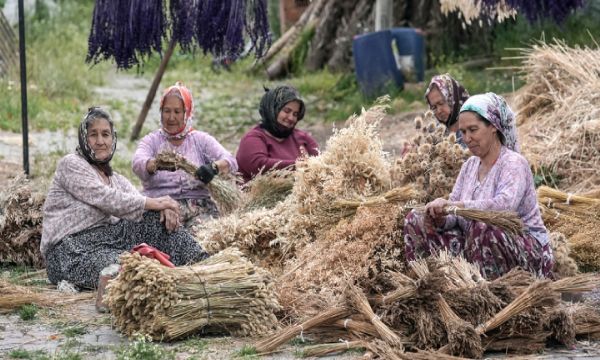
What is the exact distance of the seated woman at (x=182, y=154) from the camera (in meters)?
7.05

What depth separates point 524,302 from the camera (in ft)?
15.3

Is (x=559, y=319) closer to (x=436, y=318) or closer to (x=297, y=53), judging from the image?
(x=436, y=318)

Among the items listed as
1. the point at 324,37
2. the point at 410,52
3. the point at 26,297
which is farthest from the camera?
the point at 324,37

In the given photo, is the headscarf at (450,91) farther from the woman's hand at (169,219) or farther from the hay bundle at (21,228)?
the hay bundle at (21,228)

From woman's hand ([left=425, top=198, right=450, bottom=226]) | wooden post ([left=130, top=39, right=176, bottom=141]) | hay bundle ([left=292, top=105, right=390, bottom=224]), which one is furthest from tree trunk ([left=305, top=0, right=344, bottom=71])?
woman's hand ([left=425, top=198, right=450, bottom=226])

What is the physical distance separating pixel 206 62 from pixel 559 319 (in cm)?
1339

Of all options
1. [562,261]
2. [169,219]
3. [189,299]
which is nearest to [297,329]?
[189,299]

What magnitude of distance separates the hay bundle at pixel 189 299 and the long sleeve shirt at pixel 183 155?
78.8 inches

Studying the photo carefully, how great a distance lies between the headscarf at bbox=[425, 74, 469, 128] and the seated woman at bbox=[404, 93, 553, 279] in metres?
1.15

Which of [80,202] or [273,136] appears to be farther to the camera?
[273,136]

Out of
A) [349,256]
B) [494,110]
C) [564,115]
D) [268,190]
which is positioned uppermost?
[494,110]

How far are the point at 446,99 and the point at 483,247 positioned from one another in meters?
1.58

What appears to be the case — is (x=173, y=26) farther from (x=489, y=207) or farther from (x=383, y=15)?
(x=383, y=15)

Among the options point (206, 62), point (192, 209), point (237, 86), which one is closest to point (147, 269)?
point (192, 209)
